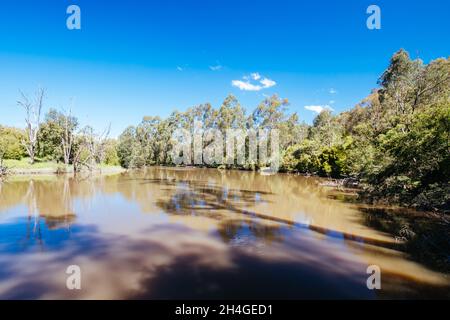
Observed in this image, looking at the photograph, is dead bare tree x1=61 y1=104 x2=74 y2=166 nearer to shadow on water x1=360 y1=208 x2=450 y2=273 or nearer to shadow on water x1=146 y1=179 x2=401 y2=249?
shadow on water x1=146 y1=179 x2=401 y2=249

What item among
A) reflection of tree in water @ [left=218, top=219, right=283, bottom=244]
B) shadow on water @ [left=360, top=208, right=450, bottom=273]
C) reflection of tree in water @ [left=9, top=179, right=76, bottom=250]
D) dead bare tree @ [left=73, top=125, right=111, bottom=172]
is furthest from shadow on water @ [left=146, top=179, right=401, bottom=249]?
dead bare tree @ [left=73, top=125, right=111, bottom=172]

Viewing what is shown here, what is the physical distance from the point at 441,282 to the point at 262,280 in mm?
3625

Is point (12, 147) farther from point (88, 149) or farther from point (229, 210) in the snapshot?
point (229, 210)

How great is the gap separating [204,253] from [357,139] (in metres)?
23.0

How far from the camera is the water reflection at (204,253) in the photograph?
4.94m

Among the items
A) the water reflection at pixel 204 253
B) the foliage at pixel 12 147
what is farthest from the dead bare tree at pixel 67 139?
the water reflection at pixel 204 253

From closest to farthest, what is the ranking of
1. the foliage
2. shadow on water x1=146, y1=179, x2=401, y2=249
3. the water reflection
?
the water reflection, shadow on water x1=146, y1=179, x2=401, y2=249, the foliage

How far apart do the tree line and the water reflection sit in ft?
6.68

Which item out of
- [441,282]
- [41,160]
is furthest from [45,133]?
[441,282]

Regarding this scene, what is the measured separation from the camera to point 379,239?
820 centimetres

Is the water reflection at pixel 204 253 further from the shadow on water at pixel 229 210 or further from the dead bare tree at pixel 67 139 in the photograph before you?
the dead bare tree at pixel 67 139

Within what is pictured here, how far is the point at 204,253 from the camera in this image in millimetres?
6746

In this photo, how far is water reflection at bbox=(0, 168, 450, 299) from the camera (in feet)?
16.2

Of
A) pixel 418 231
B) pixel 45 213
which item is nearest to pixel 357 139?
pixel 418 231
